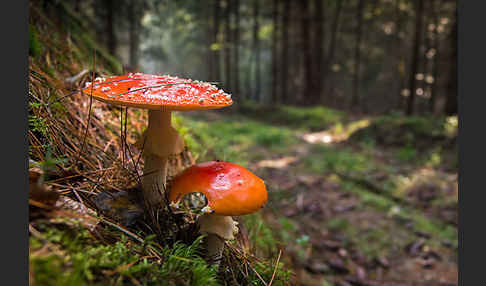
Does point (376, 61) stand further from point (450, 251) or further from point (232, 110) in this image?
point (450, 251)

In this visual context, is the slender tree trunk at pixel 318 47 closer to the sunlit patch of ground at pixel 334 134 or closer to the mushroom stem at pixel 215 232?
the sunlit patch of ground at pixel 334 134

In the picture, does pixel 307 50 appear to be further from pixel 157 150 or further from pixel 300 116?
pixel 157 150

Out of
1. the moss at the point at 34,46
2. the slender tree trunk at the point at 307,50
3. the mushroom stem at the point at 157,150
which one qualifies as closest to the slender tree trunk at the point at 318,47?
the slender tree trunk at the point at 307,50

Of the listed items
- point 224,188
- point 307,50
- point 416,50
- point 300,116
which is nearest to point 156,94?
point 224,188

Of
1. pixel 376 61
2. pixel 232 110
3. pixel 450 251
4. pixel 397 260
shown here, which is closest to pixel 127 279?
pixel 397 260

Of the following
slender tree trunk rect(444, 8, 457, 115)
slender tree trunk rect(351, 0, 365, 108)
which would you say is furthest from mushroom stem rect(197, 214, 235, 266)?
slender tree trunk rect(351, 0, 365, 108)

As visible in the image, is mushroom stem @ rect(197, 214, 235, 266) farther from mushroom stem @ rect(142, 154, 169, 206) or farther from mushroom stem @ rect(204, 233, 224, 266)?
mushroom stem @ rect(142, 154, 169, 206)
